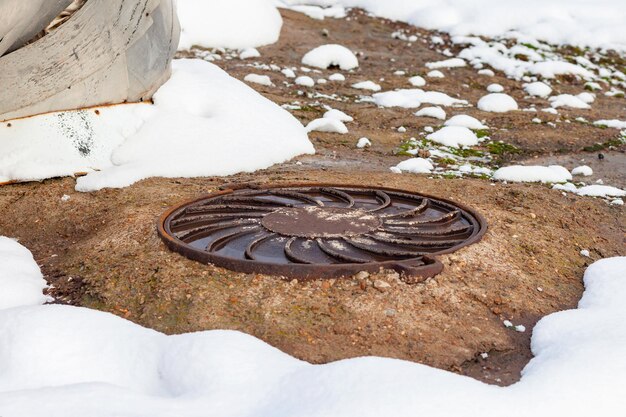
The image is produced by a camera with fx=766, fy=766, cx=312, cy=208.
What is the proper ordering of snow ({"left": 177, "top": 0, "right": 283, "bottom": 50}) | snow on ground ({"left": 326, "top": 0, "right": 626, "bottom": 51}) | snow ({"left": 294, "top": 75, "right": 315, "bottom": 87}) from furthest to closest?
snow on ground ({"left": 326, "top": 0, "right": 626, "bottom": 51})
snow ({"left": 177, "top": 0, "right": 283, "bottom": 50})
snow ({"left": 294, "top": 75, "right": 315, "bottom": 87})

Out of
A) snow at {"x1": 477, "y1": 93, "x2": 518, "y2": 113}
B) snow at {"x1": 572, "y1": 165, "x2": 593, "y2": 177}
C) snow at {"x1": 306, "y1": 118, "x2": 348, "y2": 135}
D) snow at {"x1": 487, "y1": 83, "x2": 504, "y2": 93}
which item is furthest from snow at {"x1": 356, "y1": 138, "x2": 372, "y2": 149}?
snow at {"x1": 487, "y1": 83, "x2": 504, "y2": 93}

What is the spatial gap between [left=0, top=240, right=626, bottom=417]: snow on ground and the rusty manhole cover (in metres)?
0.59

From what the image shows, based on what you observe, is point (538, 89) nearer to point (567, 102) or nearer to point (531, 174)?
point (567, 102)

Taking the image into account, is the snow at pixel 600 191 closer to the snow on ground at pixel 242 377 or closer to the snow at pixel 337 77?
the snow on ground at pixel 242 377

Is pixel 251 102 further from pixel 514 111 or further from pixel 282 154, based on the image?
pixel 514 111

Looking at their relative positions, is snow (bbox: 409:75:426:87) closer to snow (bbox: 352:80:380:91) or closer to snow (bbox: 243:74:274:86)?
snow (bbox: 352:80:380:91)

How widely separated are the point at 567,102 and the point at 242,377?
7089 millimetres

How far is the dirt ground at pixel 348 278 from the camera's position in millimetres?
3016

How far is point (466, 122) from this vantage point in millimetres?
7164

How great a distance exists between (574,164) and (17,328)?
4.75 m

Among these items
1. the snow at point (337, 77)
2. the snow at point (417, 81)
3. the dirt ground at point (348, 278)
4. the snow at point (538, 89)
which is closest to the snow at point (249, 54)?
the snow at point (337, 77)

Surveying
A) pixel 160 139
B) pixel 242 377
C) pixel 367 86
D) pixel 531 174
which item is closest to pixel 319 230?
pixel 242 377

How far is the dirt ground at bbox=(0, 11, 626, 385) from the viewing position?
3016 millimetres

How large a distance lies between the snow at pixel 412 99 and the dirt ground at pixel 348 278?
1.97 m
